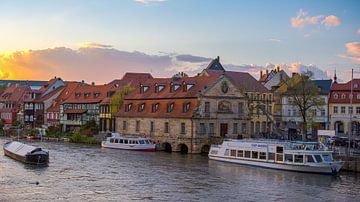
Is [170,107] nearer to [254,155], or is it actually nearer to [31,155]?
[254,155]

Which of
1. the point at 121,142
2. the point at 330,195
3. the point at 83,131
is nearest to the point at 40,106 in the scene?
the point at 83,131

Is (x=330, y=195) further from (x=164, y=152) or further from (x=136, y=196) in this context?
(x=164, y=152)

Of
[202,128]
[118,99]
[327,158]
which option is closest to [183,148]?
[202,128]

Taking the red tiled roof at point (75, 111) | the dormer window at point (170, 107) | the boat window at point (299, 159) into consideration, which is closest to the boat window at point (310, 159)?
the boat window at point (299, 159)

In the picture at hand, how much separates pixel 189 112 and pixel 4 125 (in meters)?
61.8

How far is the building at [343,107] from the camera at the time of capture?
85.8 metres

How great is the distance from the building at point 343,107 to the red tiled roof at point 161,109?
2724 centimetres

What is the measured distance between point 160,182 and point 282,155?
49.3 ft

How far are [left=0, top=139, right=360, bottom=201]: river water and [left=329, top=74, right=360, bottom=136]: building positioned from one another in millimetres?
34682

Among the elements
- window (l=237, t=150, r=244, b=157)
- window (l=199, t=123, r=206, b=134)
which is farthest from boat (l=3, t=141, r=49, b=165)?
window (l=199, t=123, r=206, b=134)

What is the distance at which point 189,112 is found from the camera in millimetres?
70312

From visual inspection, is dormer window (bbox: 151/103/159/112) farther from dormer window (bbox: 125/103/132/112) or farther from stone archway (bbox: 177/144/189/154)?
stone archway (bbox: 177/144/189/154)

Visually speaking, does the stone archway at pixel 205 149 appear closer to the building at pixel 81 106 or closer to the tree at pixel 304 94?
the tree at pixel 304 94

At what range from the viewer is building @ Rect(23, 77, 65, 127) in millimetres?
114863
